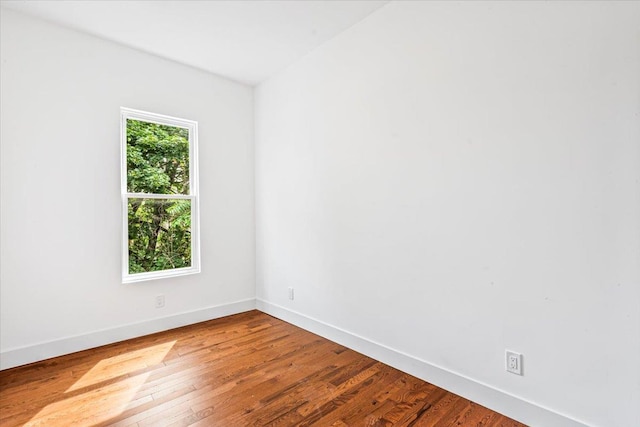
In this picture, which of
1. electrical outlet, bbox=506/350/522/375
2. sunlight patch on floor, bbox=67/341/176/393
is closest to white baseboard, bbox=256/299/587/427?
electrical outlet, bbox=506/350/522/375

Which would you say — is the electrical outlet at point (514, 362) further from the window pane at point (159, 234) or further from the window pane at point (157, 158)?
the window pane at point (157, 158)

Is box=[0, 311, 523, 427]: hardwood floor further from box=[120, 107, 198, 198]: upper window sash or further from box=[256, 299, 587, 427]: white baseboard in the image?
box=[120, 107, 198, 198]: upper window sash

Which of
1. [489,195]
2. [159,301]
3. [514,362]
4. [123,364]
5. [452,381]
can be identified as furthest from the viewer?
[159,301]

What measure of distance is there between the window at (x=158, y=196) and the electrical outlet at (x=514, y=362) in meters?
2.91

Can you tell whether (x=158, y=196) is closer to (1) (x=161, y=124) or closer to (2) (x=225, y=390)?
(1) (x=161, y=124)

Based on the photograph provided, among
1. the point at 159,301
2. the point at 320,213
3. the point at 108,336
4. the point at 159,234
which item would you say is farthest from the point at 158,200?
the point at 320,213

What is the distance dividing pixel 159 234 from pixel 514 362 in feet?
10.3

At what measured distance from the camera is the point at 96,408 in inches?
75.9

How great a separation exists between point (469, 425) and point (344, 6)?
2886 millimetres

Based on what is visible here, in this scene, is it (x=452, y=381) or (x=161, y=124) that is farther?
(x=161, y=124)

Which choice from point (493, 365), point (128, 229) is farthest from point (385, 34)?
point (128, 229)

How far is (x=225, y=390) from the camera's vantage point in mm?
2111

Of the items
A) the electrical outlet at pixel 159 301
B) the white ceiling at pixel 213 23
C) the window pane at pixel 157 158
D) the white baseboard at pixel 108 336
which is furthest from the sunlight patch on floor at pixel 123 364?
the white ceiling at pixel 213 23

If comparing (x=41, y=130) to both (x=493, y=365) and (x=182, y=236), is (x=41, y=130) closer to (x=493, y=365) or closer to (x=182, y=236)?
(x=182, y=236)
